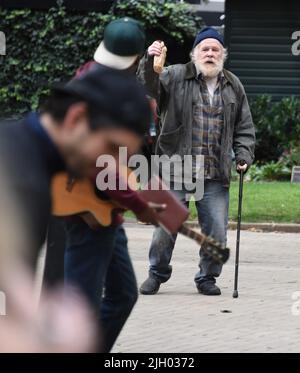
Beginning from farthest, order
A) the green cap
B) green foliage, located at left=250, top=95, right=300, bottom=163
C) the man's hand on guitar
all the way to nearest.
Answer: green foliage, located at left=250, top=95, right=300, bottom=163
the green cap
the man's hand on guitar

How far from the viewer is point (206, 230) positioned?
8.81 meters

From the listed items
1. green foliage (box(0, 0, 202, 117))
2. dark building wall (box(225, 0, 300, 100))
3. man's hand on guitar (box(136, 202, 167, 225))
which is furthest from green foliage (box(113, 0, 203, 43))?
man's hand on guitar (box(136, 202, 167, 225))

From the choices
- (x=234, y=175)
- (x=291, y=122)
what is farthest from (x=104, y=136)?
(x=291, y=122)

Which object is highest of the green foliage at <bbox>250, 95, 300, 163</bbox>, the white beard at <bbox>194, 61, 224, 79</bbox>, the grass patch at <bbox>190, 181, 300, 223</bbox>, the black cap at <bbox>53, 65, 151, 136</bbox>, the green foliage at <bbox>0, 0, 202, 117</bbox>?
the black cap at <bbox>53, 65, 151, 136</bbox>

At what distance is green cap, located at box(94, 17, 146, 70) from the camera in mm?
5484

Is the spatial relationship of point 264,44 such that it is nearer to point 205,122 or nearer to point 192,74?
point 192,74

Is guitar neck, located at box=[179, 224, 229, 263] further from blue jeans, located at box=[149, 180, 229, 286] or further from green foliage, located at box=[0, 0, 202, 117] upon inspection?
green foliage, located at box=[0, 0, 202, 117]

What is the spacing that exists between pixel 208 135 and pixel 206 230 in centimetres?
75

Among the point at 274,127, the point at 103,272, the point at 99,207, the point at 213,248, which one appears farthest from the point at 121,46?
the point at 274,127

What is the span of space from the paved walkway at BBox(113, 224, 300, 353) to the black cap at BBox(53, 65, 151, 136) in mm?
3732

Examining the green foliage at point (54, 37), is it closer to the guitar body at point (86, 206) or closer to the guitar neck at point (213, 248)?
the guitar body at point (86, 206)

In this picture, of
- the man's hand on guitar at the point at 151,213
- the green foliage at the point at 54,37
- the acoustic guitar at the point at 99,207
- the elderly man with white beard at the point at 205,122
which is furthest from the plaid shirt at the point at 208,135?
the green foliage at the point at 54,37
